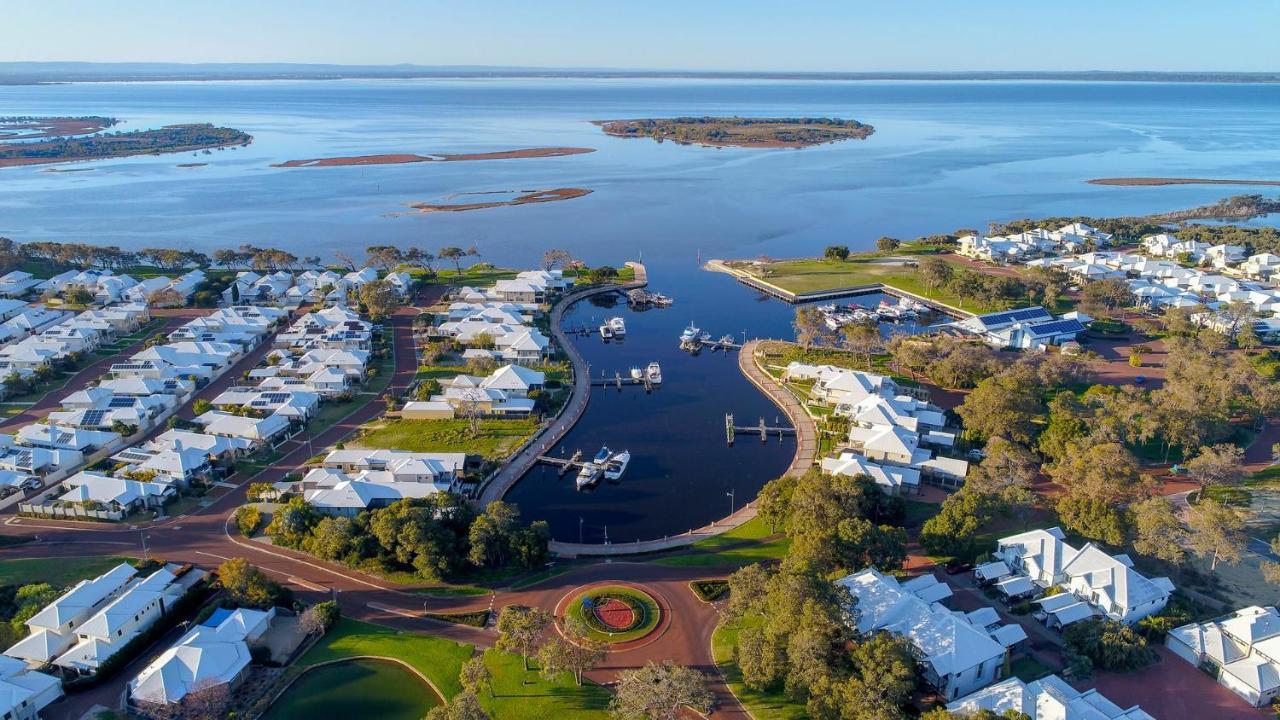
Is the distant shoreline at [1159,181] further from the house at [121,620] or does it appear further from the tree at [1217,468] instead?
the house at [121,620]

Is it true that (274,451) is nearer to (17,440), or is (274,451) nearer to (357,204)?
(17,440)

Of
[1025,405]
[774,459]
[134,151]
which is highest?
[134,151]

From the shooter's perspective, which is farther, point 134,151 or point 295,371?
point 134,151

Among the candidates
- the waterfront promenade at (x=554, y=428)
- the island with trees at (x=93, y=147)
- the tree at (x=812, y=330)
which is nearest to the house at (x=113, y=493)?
the waterfront promenade at (x=554, y=428)

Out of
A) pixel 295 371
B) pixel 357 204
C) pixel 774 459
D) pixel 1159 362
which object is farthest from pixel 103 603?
pixel 357 204

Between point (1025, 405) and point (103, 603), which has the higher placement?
point (1025, 405)

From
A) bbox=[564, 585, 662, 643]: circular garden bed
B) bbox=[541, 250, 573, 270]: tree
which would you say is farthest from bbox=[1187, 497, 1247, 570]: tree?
bbox=[541, 250, 573, 270]: tree

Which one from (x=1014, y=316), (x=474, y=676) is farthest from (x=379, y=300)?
(x=1014, y=316)
